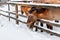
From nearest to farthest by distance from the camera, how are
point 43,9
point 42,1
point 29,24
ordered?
point 43,9, point 29,24, point 42,1

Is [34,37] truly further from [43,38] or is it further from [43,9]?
[43,9]

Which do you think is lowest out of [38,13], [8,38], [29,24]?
[8,38]

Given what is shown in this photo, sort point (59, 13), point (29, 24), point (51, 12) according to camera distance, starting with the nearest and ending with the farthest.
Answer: point (59, 13) < point (51, 12) < point (29, 24)

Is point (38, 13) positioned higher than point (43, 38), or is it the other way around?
point (38, 13)

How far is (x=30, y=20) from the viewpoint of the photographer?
5.13m

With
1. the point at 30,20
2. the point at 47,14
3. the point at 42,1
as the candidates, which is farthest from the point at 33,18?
the point at 42,1

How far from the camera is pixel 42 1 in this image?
5.56m

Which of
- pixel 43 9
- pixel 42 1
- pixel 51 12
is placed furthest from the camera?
pixel 42 1

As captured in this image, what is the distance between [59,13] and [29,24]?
4.41 ft

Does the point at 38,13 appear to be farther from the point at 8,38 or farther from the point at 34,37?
the point at 8,38

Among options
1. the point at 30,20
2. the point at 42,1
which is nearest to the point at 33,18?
the point at 30,20

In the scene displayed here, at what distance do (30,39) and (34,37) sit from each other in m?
0.27

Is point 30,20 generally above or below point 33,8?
below

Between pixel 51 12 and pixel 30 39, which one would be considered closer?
pixel 51 12
